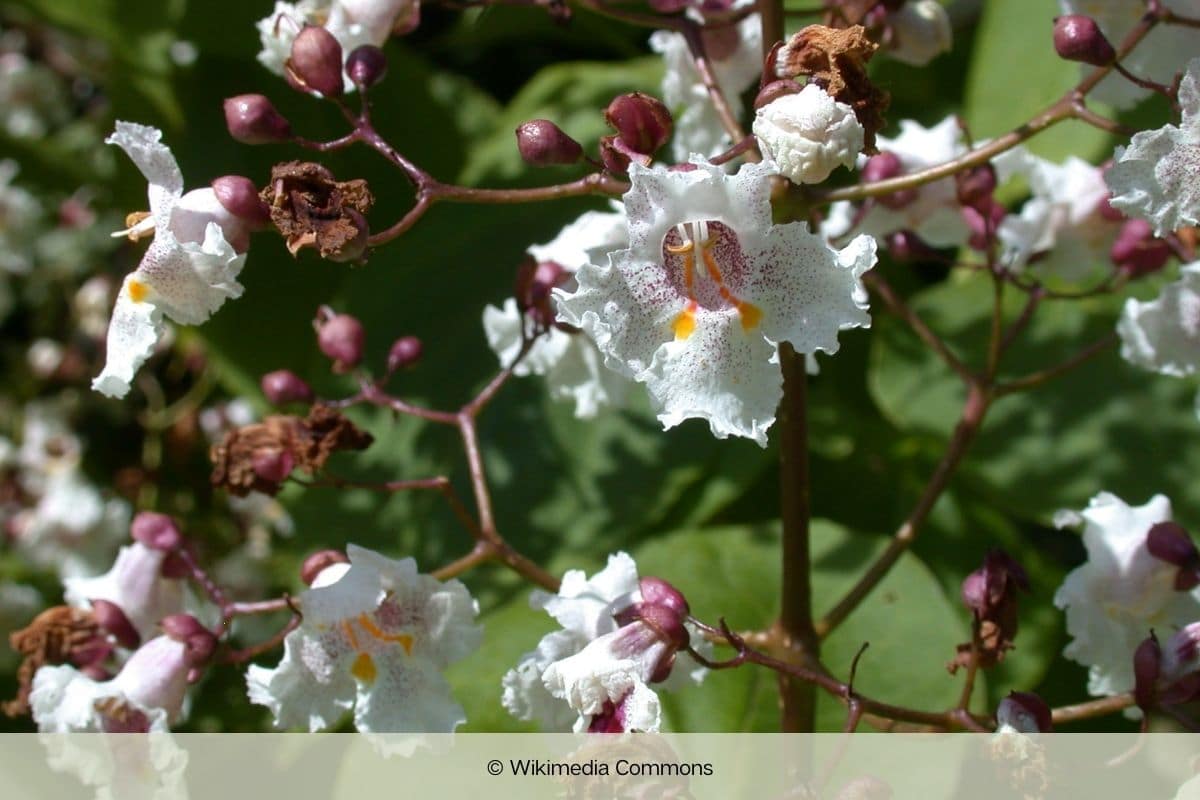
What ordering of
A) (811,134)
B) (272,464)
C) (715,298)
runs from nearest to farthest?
(811,134)
(715,298)
(272,464)

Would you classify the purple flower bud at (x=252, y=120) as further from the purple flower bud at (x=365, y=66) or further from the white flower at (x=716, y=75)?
the white flower at (x=716, y=75)

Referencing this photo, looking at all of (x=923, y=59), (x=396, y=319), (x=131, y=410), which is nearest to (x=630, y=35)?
(x=396, y=319)

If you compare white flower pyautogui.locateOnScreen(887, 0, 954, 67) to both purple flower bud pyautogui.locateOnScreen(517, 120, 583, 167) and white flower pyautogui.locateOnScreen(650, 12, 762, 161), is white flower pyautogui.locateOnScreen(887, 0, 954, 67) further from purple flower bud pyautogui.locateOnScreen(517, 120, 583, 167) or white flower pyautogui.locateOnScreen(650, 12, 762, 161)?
purple flower bud pyautogui.locateOnScreen(517, 120, 583, 167)

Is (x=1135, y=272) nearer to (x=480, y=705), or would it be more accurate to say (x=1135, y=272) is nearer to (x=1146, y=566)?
(x=1146, y=566)

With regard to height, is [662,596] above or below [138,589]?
above

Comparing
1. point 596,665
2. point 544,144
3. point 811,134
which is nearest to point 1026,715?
point 596,665

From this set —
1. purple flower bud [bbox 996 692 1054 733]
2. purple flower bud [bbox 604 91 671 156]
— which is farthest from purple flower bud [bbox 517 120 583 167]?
purple flower bud [bbox 996 692 1054 733]

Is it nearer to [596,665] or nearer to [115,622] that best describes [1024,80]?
[596,665]
